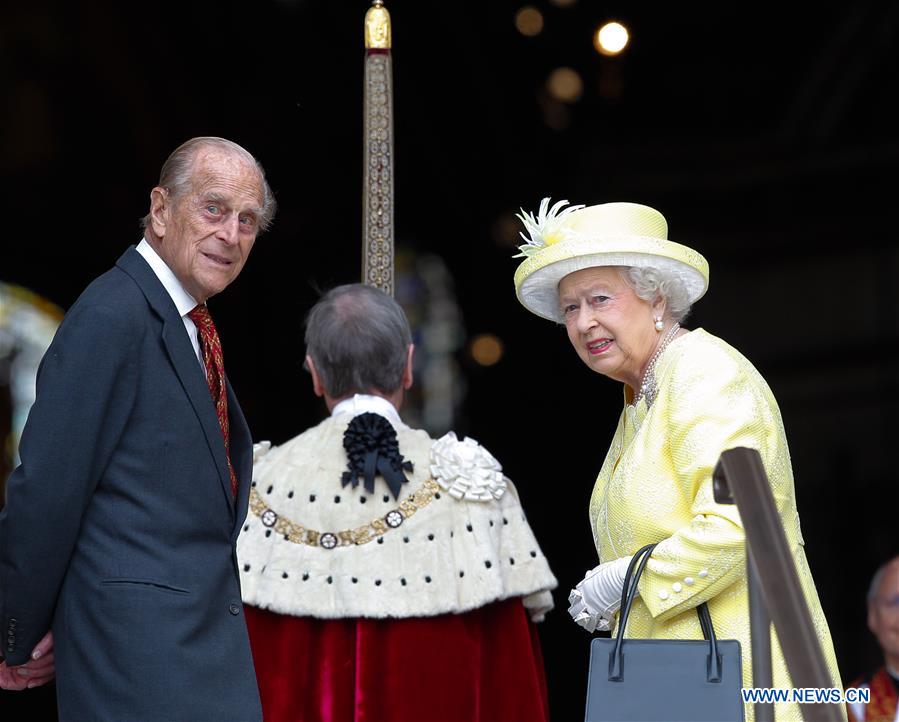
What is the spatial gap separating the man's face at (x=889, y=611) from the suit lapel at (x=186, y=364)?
329cm

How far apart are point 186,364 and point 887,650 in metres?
3.52

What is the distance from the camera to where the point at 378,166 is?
447cm

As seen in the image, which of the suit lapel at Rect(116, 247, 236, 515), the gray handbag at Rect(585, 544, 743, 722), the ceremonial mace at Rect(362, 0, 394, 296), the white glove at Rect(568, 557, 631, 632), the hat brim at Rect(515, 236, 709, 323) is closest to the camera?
the gray handbag at Rect(585, 544, 743, 722)

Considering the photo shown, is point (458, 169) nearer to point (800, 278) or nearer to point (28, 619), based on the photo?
point (800, 278)

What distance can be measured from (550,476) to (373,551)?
19.3ft

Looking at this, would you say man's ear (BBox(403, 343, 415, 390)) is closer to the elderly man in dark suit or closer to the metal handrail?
the elderly man in dark suit

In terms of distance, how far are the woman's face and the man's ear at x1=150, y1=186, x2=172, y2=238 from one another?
2.76 feet

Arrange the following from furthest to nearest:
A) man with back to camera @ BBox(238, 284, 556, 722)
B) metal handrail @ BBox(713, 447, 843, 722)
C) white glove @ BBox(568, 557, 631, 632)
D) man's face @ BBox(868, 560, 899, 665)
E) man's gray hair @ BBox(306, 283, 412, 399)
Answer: man's face @ BBox(868, 560, 899, 665) → man's gray hair @ BBox(306, 283, 412, 399) → man with back to camera @ BBox(238, 284, 556, 722) → white glove @ BBox(568, 557, 631, 632) → metal handrail @ BBox(713, 447, 843, 722)

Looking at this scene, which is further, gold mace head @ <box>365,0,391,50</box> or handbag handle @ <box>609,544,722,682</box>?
gold mace head @ <box>365,0,391,50</box>

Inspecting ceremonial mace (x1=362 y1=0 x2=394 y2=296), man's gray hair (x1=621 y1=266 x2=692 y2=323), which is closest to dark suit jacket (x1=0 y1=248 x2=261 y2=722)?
man's gray hair (x1=621 y1=266 x2=692 y2=323)

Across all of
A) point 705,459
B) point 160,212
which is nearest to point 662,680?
point 705,459

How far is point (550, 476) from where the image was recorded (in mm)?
9781

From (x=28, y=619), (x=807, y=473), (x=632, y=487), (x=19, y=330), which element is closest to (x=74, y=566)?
(x=28, y=619)

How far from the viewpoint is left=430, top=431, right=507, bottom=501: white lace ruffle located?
3.99m
